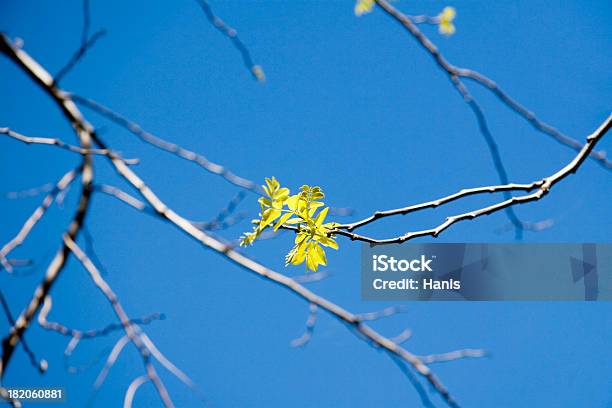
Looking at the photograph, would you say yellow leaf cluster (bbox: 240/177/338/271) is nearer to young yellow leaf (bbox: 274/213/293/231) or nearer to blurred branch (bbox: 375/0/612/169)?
young yellow leaf (bbox: 274/213/293/231)

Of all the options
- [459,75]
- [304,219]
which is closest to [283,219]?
[304,219]

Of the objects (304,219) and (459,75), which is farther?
Answer: (459,75)

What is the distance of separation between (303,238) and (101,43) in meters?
1.23

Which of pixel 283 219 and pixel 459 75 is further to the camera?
pixel 459 75

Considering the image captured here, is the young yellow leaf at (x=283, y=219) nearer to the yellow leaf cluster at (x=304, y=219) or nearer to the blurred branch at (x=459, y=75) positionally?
the yellow leaf cluster at (x=304, y=219)

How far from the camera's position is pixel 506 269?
1.61 metres

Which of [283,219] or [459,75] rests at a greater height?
[459,75]

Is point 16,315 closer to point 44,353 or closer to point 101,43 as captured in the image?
point 44,353

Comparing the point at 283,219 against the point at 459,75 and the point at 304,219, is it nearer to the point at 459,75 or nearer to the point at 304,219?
the point at 304,219

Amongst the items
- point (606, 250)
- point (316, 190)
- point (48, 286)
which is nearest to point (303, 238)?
point (316, 190)

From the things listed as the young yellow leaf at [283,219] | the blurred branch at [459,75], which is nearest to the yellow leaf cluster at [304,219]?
the young yellow leaf at [283,219]

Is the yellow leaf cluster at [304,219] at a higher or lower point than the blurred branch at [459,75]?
lower

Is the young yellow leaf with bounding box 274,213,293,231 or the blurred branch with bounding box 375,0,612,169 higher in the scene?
the blurred branch with bounding box 375,0,612,169

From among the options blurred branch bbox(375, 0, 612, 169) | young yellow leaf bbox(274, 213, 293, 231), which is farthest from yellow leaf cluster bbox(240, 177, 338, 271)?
blurred branch bbox(375, 0, 612, 169)
